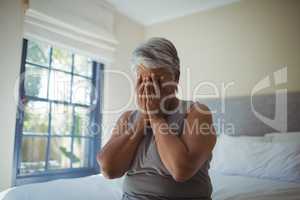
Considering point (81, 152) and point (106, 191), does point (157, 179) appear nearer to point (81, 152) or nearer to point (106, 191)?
point (106, 191)

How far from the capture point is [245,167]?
219cm

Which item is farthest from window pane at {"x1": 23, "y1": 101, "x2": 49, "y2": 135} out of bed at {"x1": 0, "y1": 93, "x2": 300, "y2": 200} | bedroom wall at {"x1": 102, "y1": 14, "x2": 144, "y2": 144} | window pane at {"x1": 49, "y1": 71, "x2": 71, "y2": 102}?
bed at {"x1": 0, "y1": 93, "x2": 300, "y2": 200}

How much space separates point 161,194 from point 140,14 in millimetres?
2844

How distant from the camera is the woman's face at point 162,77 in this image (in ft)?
3.13

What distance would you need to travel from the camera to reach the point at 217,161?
2406mm

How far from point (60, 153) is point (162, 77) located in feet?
7.05

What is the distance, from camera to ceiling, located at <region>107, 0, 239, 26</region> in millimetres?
3012

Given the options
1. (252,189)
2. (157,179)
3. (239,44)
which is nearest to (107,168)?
(157,179)

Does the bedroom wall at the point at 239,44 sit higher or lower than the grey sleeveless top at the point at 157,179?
higher

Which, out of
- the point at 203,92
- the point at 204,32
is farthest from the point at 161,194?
the point at 204,32

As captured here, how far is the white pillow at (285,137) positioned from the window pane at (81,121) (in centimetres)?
184

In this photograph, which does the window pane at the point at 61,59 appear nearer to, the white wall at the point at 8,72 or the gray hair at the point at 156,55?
the white wall at the point at 8,72

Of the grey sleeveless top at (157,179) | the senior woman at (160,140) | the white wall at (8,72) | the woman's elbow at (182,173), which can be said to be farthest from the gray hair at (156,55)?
the white wall at (8,72)

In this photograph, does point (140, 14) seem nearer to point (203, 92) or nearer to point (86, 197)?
point (203, 92)
